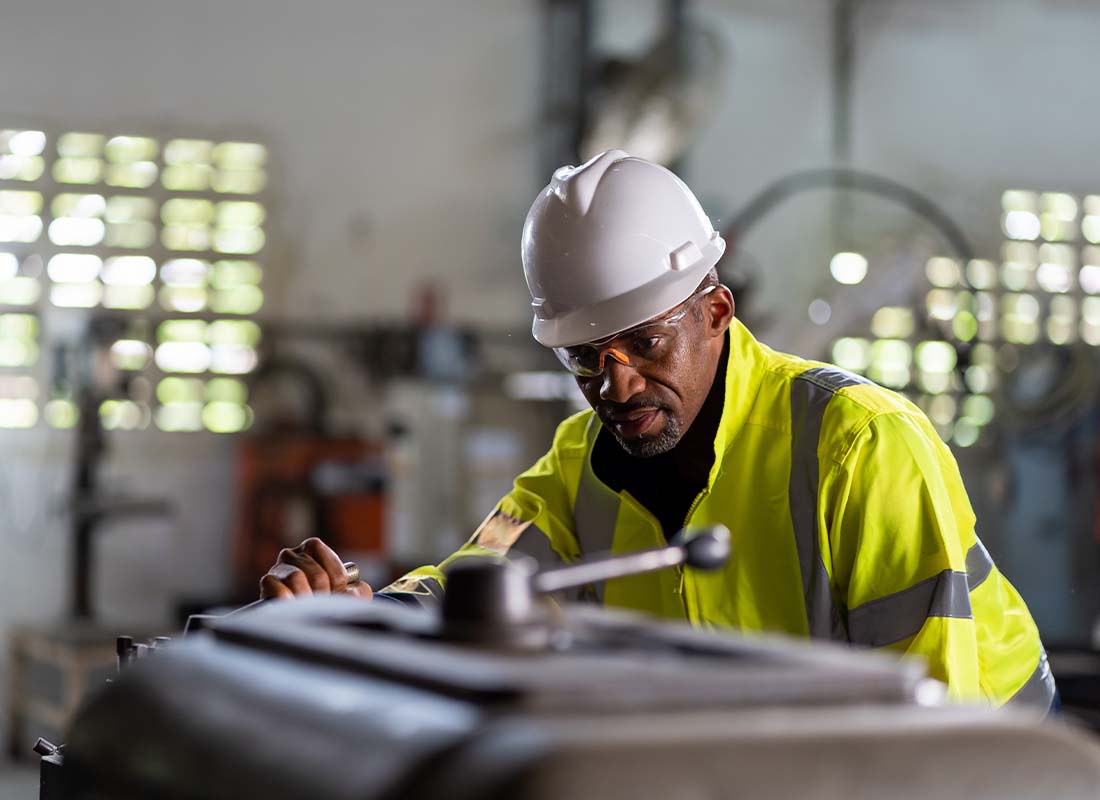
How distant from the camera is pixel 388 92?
6.53m

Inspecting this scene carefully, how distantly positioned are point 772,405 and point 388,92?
4.94 metres

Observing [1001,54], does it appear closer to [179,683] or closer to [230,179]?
[230,179]

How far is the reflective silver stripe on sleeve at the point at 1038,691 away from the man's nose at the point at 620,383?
59 cm

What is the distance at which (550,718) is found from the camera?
2.73 ft

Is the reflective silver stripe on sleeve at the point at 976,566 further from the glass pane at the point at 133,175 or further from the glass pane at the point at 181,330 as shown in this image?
the glass pane at the point at 133,175

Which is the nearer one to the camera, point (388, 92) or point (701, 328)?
point (701, 328)

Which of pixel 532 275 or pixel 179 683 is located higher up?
pixel 532 275

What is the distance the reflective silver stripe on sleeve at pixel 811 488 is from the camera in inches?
68.2

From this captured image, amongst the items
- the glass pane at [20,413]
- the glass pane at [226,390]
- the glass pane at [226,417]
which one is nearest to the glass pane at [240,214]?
the glass pane at [226,390]

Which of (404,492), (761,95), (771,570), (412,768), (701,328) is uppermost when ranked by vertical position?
(761,95)

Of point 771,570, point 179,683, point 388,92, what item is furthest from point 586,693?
point 388,92

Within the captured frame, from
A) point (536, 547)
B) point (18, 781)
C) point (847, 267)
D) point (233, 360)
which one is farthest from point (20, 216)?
point (536, 547)

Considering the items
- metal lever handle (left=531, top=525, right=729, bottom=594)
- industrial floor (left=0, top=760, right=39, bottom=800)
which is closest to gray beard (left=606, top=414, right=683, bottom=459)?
metal lever handle (left=531, top=525, right=729, bottom=594)

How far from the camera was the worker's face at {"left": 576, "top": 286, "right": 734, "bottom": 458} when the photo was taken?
74.3 inches
